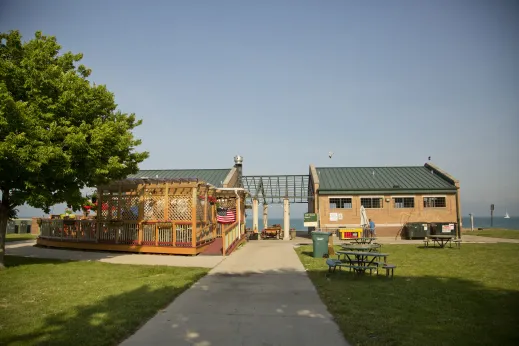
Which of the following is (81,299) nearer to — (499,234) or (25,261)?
(25,261)

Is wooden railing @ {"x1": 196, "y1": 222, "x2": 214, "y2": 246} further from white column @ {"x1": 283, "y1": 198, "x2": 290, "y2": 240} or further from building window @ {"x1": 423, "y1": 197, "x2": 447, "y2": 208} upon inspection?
building window @ {"x1": 423, "y1": 197, "x2": 447, "y2": 208}

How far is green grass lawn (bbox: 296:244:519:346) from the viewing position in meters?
5.61

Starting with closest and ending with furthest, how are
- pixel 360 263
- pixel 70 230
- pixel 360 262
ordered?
pixel 360 262
pixel 360 263
pixel 70 230

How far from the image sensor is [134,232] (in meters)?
16.8

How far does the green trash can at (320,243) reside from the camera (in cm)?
1528

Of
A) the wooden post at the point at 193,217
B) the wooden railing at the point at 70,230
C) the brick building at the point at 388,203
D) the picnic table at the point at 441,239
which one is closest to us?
the wooden post at the point at 193,217

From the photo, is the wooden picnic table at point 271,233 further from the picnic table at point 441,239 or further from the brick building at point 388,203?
the picnic table at point 441,239

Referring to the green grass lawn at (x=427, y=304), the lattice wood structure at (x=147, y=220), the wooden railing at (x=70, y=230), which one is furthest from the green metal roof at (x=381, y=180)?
the wooden railing at (x=70, y=230)

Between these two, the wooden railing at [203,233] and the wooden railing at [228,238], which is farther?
the wooden railing at [203,233]

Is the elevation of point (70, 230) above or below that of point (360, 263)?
above

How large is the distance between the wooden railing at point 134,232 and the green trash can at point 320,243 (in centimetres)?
554

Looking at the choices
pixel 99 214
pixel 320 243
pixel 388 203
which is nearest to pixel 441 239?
pixel 320 243

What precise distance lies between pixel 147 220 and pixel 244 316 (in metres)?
11.3

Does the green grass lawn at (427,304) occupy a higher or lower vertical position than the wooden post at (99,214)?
lower
